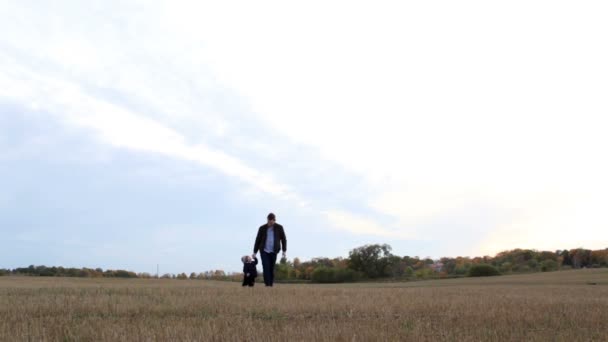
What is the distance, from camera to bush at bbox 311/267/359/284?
83.2 meters

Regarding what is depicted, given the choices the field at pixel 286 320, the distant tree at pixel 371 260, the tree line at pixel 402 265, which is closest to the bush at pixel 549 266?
the tree line at pixel 402 265

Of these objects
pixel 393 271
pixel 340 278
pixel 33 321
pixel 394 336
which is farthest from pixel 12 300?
pixel 393 271

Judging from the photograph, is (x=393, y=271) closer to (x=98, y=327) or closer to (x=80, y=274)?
(x=80, y=274)

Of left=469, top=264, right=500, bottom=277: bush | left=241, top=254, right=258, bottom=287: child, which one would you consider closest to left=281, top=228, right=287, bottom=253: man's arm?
left=241, top=254, right=258, bottom=287: child

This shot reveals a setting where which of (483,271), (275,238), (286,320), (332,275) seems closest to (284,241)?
(275,238)

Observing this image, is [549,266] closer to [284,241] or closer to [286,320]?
[284,241]

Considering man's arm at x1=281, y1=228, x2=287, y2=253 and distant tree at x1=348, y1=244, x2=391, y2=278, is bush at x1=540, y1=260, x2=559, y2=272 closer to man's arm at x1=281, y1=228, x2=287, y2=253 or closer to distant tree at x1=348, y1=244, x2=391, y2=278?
distant tree at x1=348, y1=244, x2=391, y2=278

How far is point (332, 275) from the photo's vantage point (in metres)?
83.8

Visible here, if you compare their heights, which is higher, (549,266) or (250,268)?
(549,266)

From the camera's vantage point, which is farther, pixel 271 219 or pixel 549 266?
pixel 549 266

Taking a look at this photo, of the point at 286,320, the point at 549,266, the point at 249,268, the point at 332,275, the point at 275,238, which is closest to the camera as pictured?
the point at 286,320

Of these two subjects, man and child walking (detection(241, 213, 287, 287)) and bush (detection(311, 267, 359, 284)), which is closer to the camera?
man and child walking (detection(241, 213, 287, 287))

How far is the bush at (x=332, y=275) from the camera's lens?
273 ft

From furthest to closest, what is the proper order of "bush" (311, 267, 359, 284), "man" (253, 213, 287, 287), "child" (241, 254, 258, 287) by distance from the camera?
"bush" (311, 267, 359, 284), "child" (241, 254, 258, 287), "man" (253, 213, 287, 287)
